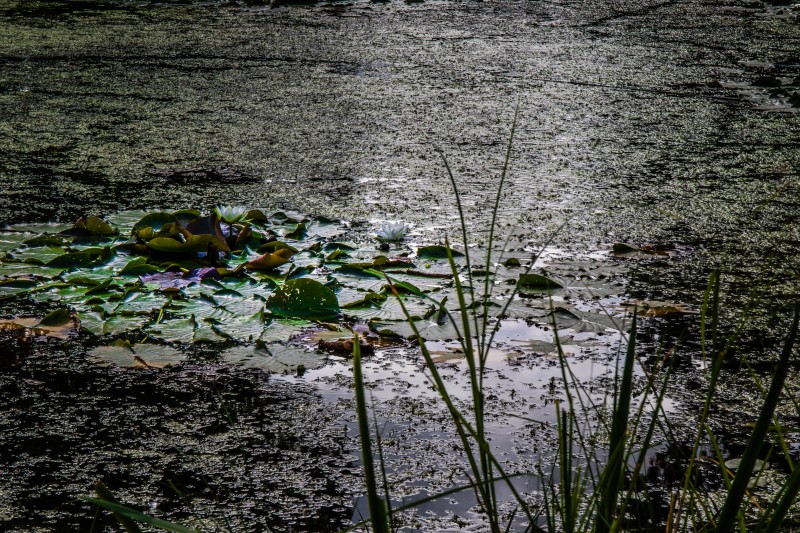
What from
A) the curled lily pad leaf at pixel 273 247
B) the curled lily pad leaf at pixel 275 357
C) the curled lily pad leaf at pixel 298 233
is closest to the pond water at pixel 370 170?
the curled lily pad leaf at pixel 275 357

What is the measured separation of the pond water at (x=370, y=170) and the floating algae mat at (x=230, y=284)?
0.18ft

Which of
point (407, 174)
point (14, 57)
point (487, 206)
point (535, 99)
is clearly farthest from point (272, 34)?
point (487, 206)

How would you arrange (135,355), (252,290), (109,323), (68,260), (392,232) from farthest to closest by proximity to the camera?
(392,232) < (68,260) < (252,290) < (109,323) < (135,355)

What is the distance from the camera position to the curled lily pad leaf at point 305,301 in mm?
1575

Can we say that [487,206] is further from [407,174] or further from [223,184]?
[223,184]

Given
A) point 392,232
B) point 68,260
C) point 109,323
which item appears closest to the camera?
point 109,323

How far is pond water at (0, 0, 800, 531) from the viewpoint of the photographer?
1160 mm

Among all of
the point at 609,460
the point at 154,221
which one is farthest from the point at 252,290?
the point at 609,460

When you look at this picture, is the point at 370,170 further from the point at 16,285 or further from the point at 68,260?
the point at 16,285

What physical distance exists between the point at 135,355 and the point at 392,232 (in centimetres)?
64

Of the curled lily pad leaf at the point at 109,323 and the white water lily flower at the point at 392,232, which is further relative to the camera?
the white water lily flower at the point at 392,232

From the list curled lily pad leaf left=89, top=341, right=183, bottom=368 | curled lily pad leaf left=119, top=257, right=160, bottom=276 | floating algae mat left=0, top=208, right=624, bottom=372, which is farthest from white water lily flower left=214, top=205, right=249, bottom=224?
curled lily pad leaf left=89, top=341, right=183, bottom=368

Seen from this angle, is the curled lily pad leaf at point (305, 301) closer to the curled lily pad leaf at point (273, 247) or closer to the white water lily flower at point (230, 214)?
the curled lily pad leaf at point (273, 247)

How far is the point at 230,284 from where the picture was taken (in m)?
1.71
